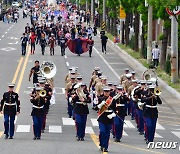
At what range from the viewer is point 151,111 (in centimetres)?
2405

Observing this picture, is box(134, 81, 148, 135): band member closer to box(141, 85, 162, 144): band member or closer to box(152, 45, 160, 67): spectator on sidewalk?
box(141, 85, 162, 144): band member

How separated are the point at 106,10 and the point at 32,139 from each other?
6983cm

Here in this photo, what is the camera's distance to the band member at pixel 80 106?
24.2m

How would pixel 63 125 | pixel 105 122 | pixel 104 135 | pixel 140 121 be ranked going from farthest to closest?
1. pixel 63 125
2. pixel 140 121
3. pixel 105 122
4. pixel 104 135

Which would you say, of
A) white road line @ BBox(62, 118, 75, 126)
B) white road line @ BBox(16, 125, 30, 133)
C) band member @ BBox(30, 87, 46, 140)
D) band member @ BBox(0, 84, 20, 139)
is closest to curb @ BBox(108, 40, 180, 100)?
white road line @ BBox(62, 118, 75, 126)

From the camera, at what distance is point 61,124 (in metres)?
28.6

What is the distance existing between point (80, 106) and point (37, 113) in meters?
1.31

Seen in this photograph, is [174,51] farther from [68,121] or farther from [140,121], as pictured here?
[140,121]

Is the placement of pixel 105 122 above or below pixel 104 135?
above

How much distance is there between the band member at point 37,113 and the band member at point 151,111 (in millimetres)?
3052

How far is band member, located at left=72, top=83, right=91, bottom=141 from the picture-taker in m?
24.2

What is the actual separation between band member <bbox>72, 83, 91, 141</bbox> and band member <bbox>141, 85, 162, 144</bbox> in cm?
169

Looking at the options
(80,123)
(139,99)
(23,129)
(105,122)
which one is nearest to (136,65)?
(23,129)

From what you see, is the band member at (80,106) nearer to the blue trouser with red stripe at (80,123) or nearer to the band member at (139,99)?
the blue trouser with red stripe at (80,123)
